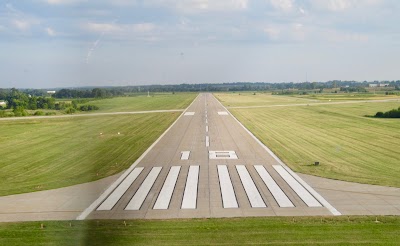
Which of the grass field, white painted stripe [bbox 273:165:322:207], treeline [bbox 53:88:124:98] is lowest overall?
the grass field

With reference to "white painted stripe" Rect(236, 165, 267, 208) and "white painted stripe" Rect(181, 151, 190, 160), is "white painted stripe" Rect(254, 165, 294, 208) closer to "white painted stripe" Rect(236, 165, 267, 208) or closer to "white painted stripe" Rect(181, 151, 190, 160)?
"white painted stripe" Rect(236, 165, 267, 208)

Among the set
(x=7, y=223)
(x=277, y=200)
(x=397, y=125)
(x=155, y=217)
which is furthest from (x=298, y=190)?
(x=397, y=125)

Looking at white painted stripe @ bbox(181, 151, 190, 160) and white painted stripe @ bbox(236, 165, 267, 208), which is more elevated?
white painted stripe @ bbox(181, 151, 190, 160)

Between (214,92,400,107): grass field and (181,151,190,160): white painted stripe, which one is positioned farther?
(214,92,400,107): grass field

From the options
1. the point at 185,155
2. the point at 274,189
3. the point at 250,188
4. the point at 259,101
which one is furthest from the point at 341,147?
the point at 259,101

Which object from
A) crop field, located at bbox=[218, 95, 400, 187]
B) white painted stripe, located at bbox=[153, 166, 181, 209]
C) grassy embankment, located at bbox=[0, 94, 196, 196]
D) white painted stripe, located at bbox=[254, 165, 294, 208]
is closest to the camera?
white painted stripe, located at bbox=[254, 165, 294, 208]

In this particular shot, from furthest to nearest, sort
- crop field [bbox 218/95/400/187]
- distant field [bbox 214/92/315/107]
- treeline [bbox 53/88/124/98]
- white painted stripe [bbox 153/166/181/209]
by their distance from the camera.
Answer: distant field [bbox 214/92/315/107], crop field [bbox 218/95/400/187], white painted stripe [bbox 153/166/181/209], treeline [bbox 53/88/124/98]

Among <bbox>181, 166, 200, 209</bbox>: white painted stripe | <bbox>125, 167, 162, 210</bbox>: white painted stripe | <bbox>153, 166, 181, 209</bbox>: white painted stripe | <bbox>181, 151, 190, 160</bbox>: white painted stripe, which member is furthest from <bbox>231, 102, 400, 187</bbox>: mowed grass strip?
<bbox>125, 167, 162, 210</bbox>: white painted stripe
